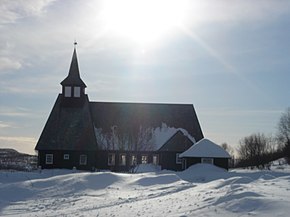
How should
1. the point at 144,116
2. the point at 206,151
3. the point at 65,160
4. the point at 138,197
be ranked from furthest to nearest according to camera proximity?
the point at 144,116
the point at 65,160
the point at 206,151
the point at 138,197

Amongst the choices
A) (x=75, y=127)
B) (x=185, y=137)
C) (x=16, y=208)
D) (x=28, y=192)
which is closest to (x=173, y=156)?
(x=185, y=137)

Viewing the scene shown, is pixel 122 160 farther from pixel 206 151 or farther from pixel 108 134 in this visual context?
pixel 206 151

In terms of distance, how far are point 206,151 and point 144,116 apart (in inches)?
495

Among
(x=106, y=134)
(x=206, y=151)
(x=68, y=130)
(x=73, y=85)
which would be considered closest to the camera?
(x=206, y=151)

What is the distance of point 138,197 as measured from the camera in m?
18.9

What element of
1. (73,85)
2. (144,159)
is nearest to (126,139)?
(144,159)

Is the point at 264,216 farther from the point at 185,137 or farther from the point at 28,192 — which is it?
the point at 185,137

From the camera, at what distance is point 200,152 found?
44.7m

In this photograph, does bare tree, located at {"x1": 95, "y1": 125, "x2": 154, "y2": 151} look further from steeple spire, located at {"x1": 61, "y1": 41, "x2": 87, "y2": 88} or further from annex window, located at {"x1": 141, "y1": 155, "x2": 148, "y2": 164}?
steeple spire, located at {"x1": 61, "y1": 41, "x2": 87, "y2": 88}

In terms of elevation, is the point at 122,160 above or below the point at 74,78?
below

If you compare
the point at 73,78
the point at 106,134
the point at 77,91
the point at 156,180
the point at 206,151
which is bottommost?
the point at 156,180

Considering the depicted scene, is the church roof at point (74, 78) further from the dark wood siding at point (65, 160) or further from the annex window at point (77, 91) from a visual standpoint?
the dark wood siding at point (65, 160)

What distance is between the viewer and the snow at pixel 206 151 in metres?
44.5

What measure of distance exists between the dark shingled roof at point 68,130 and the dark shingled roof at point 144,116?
1724mm
